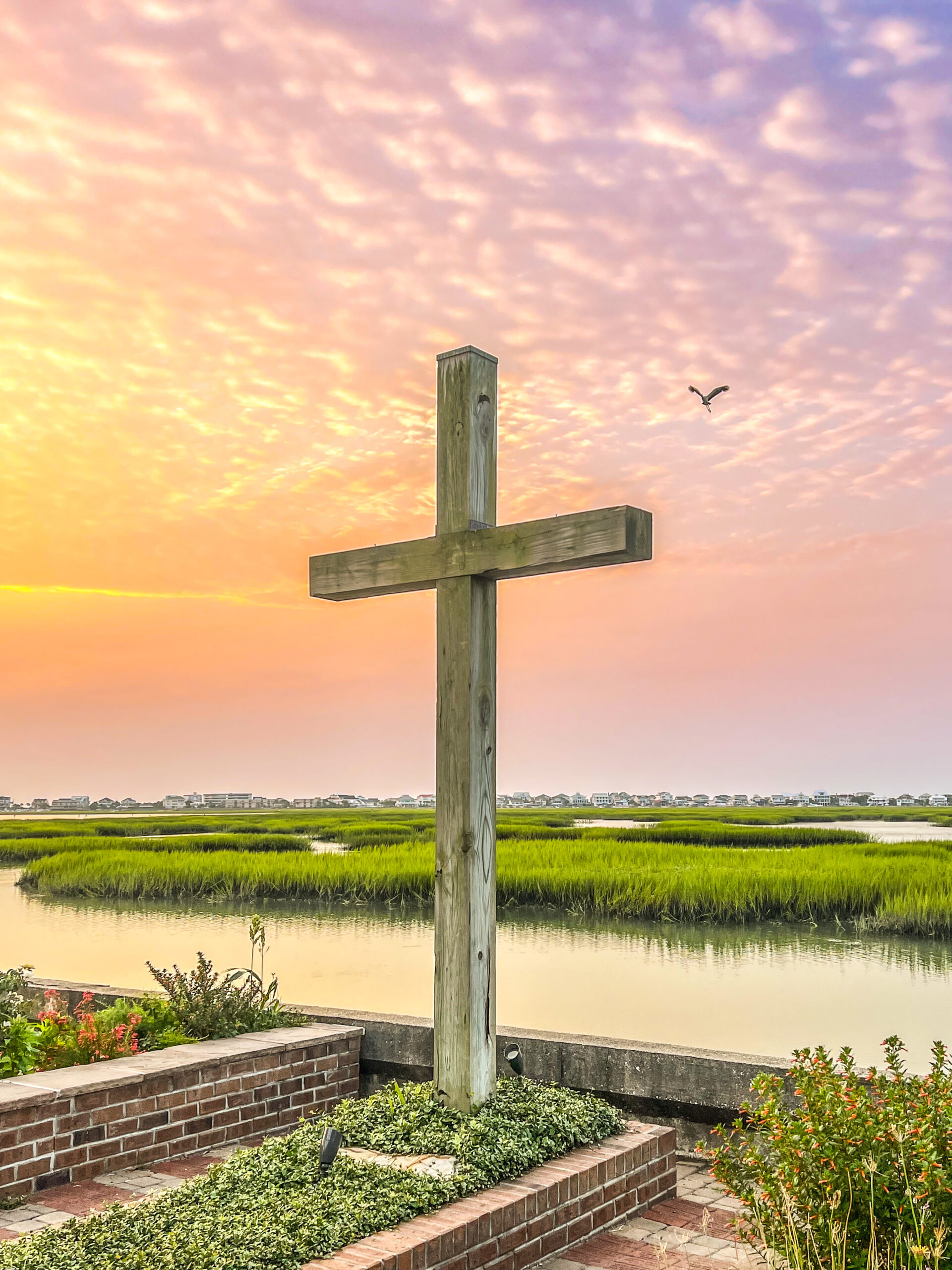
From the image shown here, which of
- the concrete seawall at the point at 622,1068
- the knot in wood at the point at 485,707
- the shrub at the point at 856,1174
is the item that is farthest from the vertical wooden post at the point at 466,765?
the shrub at the point at 856,1174

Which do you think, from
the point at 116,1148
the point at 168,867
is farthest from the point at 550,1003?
the point at 168,867

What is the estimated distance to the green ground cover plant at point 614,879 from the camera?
2188cm

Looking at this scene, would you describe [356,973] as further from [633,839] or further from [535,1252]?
[633,839]

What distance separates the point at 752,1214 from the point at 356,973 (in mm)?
13833

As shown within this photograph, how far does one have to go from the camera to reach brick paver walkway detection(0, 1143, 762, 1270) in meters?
3.78

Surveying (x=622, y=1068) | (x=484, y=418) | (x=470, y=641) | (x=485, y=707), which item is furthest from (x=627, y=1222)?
(x=484, y=418)

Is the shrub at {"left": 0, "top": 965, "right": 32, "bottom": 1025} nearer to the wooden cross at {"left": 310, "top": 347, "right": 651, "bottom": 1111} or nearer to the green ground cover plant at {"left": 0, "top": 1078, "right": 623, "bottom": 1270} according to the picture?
the green ground cover plant at {"left": 0, "top": 1078, "right": 623, "bottom": 1270}

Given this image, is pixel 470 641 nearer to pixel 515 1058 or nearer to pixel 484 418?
pixel 484 418

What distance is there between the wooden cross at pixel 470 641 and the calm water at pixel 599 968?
6.70 m

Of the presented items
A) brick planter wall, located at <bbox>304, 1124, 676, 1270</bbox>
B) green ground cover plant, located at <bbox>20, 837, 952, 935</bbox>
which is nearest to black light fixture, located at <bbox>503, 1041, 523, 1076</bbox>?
brick planter wall, located at <bbox>304, 1124, 676, 1270</bbox>

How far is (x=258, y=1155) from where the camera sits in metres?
3.95

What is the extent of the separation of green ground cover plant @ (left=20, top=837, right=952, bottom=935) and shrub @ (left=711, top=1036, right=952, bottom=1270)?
18.6 metres

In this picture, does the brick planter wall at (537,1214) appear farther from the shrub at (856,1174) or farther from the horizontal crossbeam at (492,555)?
the horizontal crossbeam at (492,555)

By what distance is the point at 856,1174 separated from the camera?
3072mm
